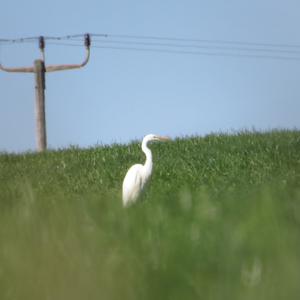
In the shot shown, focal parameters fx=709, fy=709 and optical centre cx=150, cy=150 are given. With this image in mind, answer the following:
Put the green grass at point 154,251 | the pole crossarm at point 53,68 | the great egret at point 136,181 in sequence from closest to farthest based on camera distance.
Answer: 1. the green grass at point 154,251
2. the great egret at point 136,181
3. the pole crossarm at point 53,68

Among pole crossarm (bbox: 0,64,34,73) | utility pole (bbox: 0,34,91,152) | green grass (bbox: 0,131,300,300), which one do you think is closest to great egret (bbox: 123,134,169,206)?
green grass (bbox: 0,131,300,300)

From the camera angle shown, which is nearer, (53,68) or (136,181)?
(136,181)

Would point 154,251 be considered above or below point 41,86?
below

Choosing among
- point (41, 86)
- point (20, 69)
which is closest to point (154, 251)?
point (41, 86)

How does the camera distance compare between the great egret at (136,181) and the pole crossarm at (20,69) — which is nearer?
the great egret at (136,181)

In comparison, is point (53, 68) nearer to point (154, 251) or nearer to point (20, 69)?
point (20, 69)

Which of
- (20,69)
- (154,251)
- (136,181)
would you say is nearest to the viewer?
(154,251)

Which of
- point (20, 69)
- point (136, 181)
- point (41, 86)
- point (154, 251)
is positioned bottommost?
point (154, 251)

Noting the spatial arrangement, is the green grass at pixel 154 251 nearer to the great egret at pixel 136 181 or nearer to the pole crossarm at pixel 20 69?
the great egret at pixel 136 181

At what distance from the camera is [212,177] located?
17.5 meters

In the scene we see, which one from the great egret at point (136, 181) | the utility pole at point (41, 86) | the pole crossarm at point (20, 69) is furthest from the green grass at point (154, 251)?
the pole crossarm at point (20, 69)

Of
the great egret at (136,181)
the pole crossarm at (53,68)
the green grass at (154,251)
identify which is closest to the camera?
the green grass at (154,251)

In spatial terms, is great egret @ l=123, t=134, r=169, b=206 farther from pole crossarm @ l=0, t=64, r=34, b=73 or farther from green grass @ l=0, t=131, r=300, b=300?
pole crossarm @ l=0, t=64, r=34, b=73

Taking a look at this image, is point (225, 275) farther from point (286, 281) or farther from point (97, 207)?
point (97, 207)
